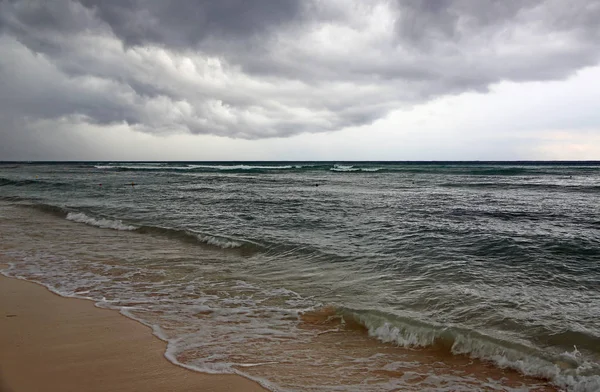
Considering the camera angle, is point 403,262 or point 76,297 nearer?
point 76,297

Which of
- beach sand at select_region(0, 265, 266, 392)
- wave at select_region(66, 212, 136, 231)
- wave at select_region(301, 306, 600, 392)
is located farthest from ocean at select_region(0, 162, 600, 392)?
beach sand at select_region(0, 265, 266, 392)

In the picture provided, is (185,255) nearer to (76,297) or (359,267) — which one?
(76,297)

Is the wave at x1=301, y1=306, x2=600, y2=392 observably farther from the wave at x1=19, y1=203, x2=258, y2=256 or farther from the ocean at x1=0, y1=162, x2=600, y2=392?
the wave at x1=19, y1=203, x2=258, y2=256

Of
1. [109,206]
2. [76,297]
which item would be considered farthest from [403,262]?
[109,206]

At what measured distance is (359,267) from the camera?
8.31 metres

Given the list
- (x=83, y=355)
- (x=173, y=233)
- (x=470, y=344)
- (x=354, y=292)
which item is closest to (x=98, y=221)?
(x=173, y=233)

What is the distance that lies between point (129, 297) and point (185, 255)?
3.40 meters

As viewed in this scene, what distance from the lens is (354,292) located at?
680 centimetres

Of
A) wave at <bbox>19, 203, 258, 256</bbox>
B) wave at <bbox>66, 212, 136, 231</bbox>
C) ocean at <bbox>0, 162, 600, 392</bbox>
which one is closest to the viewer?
ocean at <bbox>0, 162, 600, 392</bbox>

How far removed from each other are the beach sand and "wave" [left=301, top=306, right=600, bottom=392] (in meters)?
2.22

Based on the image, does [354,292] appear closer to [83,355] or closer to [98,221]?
[83,355]

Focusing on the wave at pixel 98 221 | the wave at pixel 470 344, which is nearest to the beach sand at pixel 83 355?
the wave at pixel 470 344

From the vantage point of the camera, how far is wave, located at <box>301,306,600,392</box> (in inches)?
163

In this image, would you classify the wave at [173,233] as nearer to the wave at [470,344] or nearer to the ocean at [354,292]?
the ocean at [354,292]
